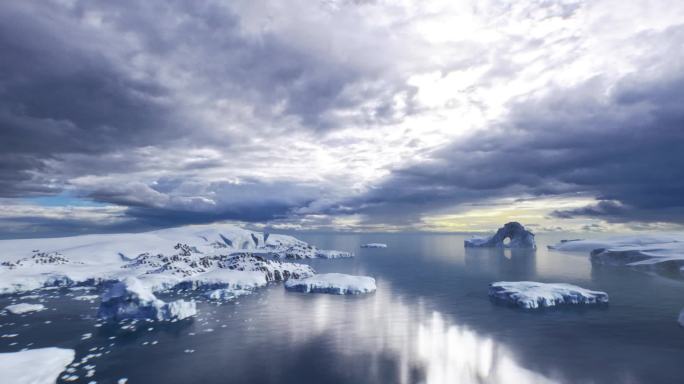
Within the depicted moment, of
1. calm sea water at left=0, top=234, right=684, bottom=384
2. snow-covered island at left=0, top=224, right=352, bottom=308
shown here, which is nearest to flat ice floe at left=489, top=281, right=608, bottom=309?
calm sea water at left=0, top=234, right=684, bottom=384

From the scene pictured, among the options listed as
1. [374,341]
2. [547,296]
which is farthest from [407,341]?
[547,296]

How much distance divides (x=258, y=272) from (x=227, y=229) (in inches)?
4623

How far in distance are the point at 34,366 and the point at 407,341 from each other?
1241 inches

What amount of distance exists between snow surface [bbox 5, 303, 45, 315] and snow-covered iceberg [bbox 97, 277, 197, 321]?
13.0m

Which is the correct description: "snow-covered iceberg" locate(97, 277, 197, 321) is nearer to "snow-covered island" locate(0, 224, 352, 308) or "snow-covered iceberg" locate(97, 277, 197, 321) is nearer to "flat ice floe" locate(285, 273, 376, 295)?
"snow-covered island" locate(0, 224, 352, 308)

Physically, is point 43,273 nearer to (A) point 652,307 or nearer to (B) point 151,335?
(B) point 151,335

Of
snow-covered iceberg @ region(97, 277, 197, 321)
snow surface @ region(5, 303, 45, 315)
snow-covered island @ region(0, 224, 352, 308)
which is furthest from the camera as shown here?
snow surface @ region(5, 303, 45, 315)

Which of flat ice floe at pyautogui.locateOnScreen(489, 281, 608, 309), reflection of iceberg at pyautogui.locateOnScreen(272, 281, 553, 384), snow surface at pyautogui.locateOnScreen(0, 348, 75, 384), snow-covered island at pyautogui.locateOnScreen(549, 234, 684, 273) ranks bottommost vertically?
reflection of iceberg at pyautogui.locateOnScreen(272, 281, 553, 384)

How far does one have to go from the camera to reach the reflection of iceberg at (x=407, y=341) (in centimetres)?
2911

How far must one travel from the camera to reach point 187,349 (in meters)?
34.5

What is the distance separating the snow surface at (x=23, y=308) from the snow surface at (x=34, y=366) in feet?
84.5

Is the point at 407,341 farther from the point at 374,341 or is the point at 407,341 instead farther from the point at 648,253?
the point at 648,253

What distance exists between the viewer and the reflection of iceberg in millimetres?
29109

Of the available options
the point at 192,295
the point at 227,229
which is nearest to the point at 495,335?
the point at 192,295
